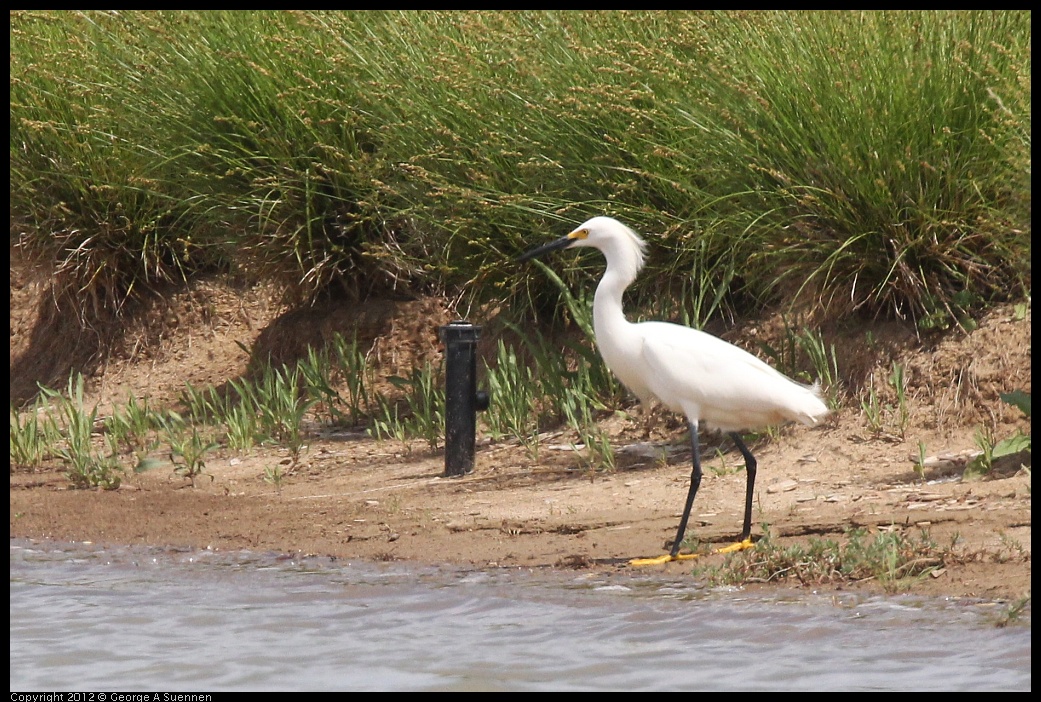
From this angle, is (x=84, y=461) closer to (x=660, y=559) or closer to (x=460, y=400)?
(x=460, y=400)

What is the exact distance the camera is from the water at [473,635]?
14.4 feet

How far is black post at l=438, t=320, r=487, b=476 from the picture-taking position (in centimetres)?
714

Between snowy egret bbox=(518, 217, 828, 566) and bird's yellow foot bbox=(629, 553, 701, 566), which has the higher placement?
snowy egret bbox=(518, 217, 828, 566)

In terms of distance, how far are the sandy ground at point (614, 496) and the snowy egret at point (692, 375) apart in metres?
0.38

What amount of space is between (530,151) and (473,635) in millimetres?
3347

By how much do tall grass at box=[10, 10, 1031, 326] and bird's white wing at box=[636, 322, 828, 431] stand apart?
1.09 metres

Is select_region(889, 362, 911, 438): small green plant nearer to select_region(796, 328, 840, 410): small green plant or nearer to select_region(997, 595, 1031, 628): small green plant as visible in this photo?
select_region(796, 328, 840, 410): small green plant

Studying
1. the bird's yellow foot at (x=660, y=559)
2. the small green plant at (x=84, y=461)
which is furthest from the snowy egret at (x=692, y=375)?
the small green plant at (x=84, y=461)

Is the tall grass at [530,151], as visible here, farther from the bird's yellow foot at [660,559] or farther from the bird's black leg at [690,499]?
the bird's yellow foot at [660,559]

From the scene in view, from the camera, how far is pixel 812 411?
5770 millimetres

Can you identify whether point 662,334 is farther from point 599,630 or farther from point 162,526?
point 162,526

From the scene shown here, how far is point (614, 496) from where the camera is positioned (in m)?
6.55

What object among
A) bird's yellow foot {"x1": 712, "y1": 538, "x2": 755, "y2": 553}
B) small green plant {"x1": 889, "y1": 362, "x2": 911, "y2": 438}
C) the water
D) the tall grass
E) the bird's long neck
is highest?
the tall grass

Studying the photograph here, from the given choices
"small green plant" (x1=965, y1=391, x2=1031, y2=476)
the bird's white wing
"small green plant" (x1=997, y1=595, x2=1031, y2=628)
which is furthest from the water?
"small green plant" (x1=965, y1=391, x2=1031, y2=476)
